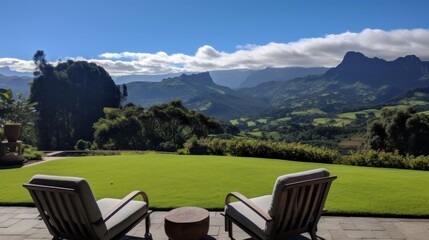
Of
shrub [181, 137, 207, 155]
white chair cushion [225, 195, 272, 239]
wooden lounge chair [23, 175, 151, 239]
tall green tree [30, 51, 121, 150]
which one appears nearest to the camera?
wooden lounge chair [23, 175, 151, 239]

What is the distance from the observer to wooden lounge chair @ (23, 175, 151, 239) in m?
3.91

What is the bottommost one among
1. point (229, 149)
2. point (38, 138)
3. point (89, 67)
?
point (38, 138)

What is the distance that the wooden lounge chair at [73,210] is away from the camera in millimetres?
3912

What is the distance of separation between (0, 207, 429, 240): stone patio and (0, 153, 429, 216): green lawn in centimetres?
43

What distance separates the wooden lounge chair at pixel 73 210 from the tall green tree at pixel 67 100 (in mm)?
51666

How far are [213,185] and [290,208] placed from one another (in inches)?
174

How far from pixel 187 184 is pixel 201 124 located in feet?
106

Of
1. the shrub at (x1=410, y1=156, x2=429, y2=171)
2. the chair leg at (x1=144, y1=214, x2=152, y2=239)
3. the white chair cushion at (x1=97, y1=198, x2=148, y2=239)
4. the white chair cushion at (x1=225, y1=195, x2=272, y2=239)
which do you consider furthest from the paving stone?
the shrub at (x1=410, y1=156, x2=429, y2=171)

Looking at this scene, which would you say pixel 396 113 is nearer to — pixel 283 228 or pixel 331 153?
pixel 331 153

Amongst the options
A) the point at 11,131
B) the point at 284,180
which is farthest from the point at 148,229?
the point at 11,131

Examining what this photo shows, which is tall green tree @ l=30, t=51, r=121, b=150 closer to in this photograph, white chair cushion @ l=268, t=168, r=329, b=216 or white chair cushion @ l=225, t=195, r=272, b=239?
white chair cushion @ l=225, t=195, r=272, b=239

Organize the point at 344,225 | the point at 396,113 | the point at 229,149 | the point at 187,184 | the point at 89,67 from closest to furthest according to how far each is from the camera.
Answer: the point at 344,225, the point at 187,184, the point at 229,149, the point at 396,113, the point at 89,67

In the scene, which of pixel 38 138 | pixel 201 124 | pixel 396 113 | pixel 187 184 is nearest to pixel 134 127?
pixel 201 124

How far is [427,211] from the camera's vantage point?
6.06 metres
